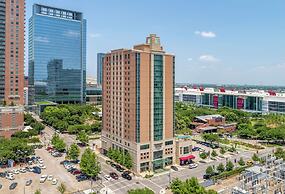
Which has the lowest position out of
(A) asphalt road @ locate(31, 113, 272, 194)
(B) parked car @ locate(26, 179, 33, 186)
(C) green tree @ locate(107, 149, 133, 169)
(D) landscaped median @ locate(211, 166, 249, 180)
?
(A) asphalt road @ locate(31, 113, 272, 194)

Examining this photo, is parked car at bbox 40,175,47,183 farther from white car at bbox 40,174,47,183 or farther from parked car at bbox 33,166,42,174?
parked car at bbox 33,166,42,174

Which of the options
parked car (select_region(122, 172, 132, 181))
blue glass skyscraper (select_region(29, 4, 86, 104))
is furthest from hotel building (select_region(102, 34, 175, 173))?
blue glass skyscraper (select_region(29, 4, 86, 104))

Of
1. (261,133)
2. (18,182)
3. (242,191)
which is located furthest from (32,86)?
(242,191)

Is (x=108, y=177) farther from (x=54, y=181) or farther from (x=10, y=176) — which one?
(x=10, y=176)

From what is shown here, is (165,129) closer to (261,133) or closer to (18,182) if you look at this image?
(18,182)

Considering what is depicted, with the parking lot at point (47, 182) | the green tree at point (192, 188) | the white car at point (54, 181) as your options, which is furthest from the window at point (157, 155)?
the white car at point (54, 181)

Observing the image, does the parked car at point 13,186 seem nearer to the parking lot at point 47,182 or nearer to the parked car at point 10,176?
the parking lot at point 47,182
